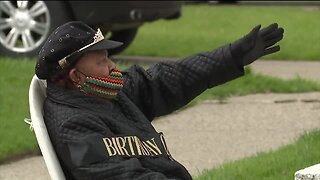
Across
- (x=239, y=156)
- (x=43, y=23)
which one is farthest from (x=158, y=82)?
(x=43, y=23)

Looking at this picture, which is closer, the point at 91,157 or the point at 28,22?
the point at 91,157

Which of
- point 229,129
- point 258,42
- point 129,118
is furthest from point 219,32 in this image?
point 129,118

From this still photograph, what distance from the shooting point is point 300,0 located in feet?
81.7

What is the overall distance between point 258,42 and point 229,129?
344 centimetres

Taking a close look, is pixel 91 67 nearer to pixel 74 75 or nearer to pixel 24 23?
pixel 74 75

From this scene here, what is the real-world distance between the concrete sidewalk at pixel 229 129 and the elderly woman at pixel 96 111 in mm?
2040

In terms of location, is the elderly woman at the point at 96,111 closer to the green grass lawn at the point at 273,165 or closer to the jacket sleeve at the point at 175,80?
the jacket sleeve at the point at 175,80

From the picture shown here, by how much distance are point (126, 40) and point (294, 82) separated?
3027 mm

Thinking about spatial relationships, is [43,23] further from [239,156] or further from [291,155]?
[291,155]

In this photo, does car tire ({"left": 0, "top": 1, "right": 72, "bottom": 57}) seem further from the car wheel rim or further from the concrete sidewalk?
the concrete sidewalk

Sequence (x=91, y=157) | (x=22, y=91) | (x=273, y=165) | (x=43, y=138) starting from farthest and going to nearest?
(x=22, y=91)
(x=273, y=165)
(x=43, y=138)
(x=91, y=157)

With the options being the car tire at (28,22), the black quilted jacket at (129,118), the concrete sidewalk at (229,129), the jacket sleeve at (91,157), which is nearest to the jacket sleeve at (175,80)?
the black quilted jacket at (129,118)

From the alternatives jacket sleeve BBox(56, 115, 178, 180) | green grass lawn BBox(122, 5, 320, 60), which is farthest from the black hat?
green grass lawn BBox(122, 5, 320, 60)

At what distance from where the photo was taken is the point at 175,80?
3520 mm
